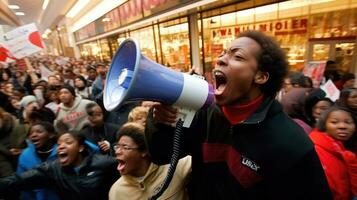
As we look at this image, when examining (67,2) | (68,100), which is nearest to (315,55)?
(68,100)

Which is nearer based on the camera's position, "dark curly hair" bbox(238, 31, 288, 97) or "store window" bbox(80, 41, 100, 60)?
"dark curly hair" bbox(238, 31, 288, 97)

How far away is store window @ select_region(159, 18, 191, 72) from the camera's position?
22.5ft

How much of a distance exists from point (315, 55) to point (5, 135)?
508 centimetres

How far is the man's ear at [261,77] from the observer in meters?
0.84

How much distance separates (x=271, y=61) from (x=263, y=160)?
324 millimetres

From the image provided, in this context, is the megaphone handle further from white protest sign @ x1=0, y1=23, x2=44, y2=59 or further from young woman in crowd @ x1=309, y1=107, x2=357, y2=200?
white protest sign @ x1=0, y1=23, x2=44, y2=59

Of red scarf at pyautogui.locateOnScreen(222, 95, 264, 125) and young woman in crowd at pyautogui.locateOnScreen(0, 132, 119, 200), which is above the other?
red scarf at pyautogui.locateOnScreen(222, 95, 264, 125)

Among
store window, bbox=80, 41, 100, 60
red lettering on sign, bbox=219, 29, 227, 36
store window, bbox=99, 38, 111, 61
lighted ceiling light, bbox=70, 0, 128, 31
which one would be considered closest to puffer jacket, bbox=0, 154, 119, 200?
red lettering on sign, bbox=219, 29, 227, 36

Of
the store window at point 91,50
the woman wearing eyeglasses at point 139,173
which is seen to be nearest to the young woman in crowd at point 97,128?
the woman wearing eyeglasses at point 139,173

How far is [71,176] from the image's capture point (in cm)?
163

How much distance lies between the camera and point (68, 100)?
304 cm

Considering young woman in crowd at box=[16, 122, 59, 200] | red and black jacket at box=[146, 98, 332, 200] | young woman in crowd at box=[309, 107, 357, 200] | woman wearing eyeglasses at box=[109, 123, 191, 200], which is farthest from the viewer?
young woman in crowd at box=[16, 122, 59, 200]

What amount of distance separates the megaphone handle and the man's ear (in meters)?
0.27

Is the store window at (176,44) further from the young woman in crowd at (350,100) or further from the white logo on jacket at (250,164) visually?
the white logo on jacket at (250,164)
